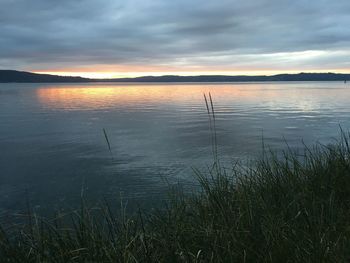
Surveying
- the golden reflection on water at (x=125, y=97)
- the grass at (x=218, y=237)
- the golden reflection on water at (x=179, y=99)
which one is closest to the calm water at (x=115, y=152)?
the grass at (x=218, y=237)

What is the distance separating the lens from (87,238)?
15.4ft

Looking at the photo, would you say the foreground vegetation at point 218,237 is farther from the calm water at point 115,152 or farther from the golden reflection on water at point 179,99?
the golden reflection on water at point 179,99

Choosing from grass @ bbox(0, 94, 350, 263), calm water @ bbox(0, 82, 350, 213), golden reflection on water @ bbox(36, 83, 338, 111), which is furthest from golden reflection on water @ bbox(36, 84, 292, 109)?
grass @ bbox(0, 94, 350, 263)

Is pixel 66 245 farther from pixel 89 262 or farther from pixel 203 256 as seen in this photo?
pixel 203 256

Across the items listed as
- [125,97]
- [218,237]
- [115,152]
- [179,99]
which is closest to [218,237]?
[218,237]

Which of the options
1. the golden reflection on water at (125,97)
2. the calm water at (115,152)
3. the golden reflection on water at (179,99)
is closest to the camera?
the calm water at (115,152)

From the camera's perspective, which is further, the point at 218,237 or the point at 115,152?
the point at 115,152

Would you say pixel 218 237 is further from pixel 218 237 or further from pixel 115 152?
pixel 115 152

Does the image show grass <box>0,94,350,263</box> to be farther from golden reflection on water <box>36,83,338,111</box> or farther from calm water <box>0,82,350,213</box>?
golden reflection on water <box>36,83,338,111</box>

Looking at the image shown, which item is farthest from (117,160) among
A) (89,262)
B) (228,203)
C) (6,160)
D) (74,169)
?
(89,262)

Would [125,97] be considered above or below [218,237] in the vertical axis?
below

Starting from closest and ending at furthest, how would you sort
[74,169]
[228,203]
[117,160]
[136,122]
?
[228,203] < [74,169] < [117,160] < [136,122]

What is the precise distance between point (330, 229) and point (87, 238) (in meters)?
3.05

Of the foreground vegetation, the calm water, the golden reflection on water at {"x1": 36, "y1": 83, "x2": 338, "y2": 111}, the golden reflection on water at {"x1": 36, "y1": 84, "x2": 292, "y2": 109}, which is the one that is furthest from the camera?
the golden reflection on water at {"x1": 36, "y1": 84, "x2": 292, "y2": 109}
